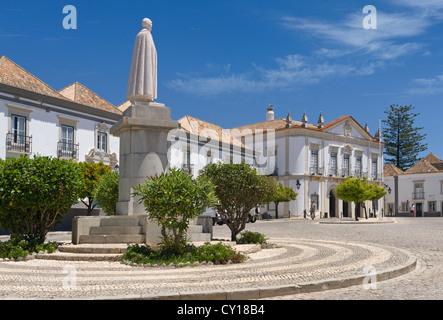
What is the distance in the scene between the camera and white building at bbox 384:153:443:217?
5575 centimetres

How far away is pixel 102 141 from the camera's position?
30375 millimetres

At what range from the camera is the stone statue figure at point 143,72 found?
12.7 m

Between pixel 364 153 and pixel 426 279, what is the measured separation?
46.5 m

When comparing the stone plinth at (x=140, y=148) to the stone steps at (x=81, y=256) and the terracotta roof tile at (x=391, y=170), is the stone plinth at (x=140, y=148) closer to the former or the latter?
the stone steps at (x=81, y=256)

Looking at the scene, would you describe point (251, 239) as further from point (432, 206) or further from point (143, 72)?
point (432, 206)

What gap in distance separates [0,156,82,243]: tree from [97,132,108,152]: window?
62.1 feet

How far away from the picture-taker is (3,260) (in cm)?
982

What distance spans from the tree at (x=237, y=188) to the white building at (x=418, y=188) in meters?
43.7

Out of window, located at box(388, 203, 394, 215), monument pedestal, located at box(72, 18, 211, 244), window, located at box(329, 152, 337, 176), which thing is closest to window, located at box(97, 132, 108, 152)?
monument pedestal, located at box(72, 18, 211, 244)

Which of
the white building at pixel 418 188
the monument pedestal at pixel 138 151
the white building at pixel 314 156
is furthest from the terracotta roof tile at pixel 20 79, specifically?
the white building at pixel 418 188

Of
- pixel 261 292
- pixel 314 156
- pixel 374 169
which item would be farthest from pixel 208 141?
pixel 261 292
